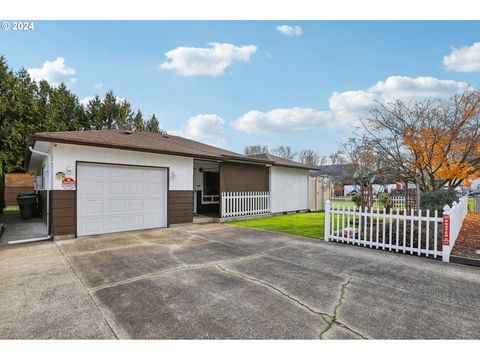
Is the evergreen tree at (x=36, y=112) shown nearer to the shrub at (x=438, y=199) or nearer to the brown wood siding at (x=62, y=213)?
the brown wood siding at (x=62, y=213)

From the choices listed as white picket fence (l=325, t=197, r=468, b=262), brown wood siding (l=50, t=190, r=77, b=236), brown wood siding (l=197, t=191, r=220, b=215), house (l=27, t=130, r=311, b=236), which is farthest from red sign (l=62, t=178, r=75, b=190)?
white picket fence (l=325, t=197, r=468, b=262)

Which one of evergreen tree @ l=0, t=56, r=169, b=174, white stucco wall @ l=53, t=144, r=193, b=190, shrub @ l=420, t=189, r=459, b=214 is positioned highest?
evergreen tree @ l=0, t=56, r=169, b=174

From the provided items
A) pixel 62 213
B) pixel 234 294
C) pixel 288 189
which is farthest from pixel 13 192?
pixel 234 294

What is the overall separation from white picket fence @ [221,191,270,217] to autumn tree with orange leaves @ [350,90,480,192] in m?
4.97

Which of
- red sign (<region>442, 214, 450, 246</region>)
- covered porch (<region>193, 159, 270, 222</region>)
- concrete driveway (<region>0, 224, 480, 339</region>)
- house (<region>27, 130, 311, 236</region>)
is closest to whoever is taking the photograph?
concrete driveway (<region>0, 224, 480, 339</region>)

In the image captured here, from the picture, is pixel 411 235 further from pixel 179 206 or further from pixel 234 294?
pixel 179 206

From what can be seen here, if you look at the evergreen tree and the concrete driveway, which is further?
the evergreen tree

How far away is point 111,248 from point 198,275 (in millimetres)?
2905

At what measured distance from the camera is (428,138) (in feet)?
25.7

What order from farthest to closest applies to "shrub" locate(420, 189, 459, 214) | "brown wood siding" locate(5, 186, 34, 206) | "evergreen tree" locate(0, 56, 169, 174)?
1. "brown wood siding" locate(5, 186, 34, 206)
2. "evergreen tree" locate(0, 56, 169, 174)
3. "shrub" locate(420, 189, 459, 214)

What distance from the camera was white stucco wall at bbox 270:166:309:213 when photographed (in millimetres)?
12781

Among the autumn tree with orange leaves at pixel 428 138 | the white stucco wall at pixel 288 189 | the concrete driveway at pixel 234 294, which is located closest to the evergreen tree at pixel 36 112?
the white stucco wall at pixel 288 189

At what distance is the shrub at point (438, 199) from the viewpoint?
7.82 metres

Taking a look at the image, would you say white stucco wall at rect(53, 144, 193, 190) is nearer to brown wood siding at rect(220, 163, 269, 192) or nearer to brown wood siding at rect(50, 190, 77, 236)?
brown wood siding at rect(50, 190, 77, 236)
